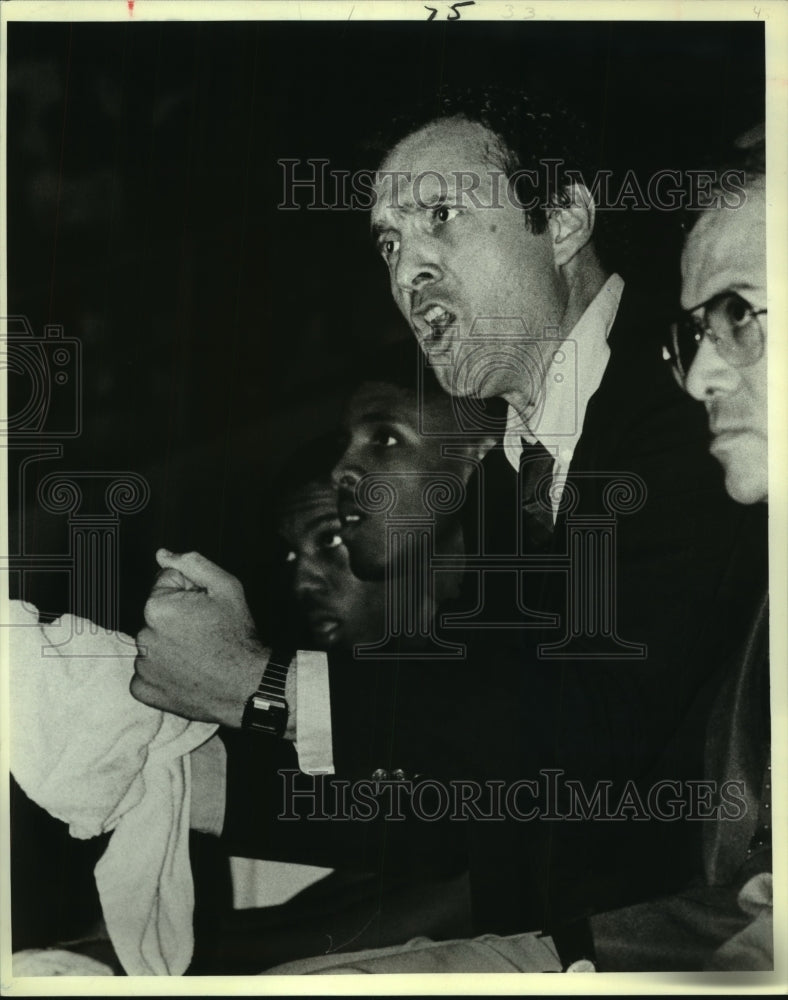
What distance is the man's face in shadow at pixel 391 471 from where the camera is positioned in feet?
5.62

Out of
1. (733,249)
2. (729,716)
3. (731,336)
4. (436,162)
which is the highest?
(436,162)

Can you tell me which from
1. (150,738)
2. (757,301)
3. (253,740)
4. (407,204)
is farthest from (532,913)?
(407,204)

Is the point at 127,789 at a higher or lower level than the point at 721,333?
lower

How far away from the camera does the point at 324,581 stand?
171 cm

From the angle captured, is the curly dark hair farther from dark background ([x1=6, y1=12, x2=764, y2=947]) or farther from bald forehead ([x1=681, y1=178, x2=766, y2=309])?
bald forehead ([x1=681, y1=178, x2=766, y2=309])

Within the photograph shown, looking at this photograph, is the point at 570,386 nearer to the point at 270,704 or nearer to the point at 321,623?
the point at 321,623

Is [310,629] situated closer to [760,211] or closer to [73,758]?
[73,758]

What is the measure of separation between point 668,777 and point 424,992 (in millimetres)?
684

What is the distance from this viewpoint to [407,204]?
1735 millimetres

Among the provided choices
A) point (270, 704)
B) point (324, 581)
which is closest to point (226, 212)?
point (324, 581)

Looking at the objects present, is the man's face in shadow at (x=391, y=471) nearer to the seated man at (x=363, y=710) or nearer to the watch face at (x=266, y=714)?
the seated man at (x=363, y=710)

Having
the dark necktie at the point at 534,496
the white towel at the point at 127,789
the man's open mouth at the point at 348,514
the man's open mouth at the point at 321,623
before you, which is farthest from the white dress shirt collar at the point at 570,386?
the white towel at the point at 127,789

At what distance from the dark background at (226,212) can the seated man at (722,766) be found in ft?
0.39

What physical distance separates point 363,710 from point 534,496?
57 cm
